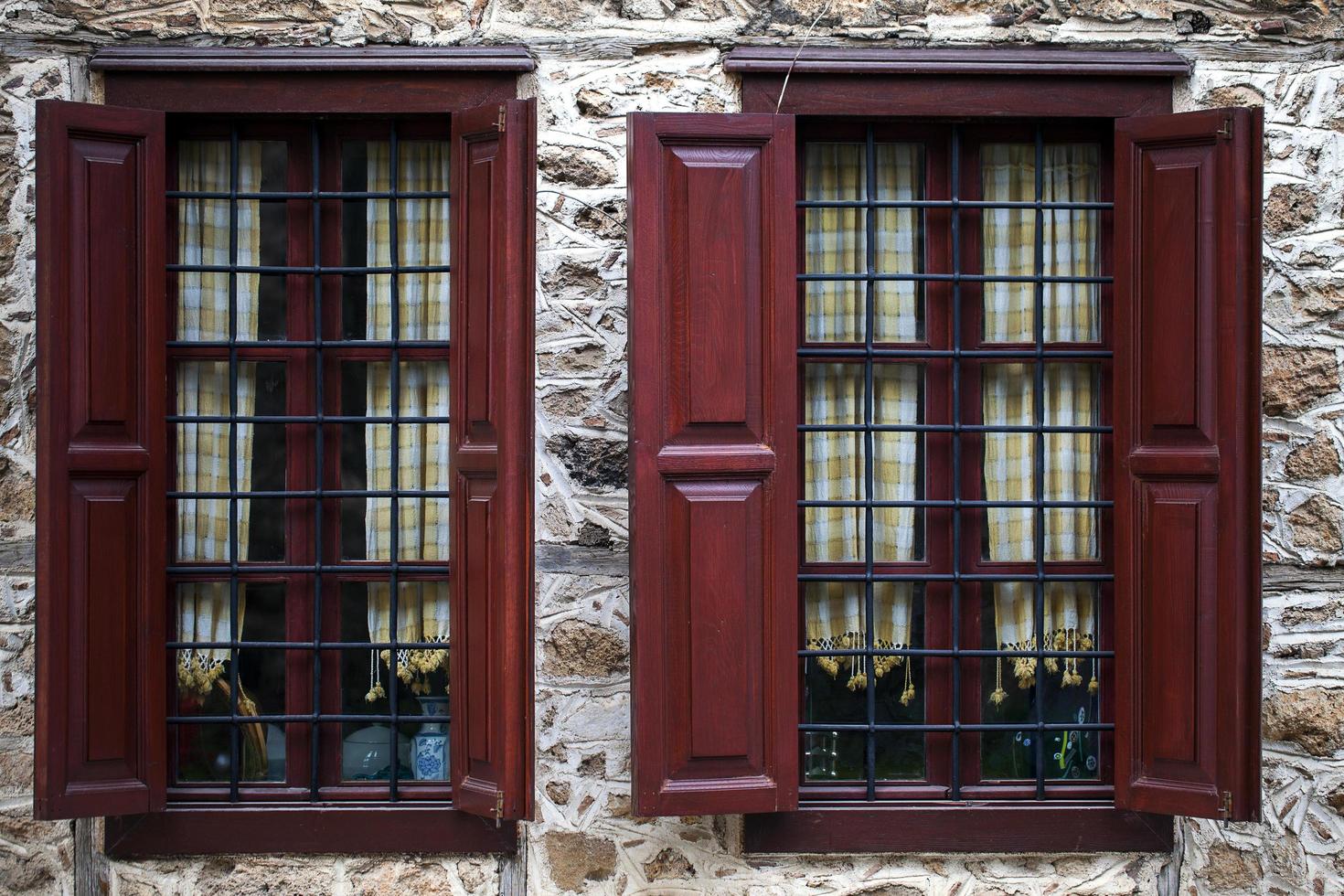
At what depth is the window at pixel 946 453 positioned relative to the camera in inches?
112

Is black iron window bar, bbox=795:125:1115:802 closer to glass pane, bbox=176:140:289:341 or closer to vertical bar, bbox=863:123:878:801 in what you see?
vertical bar, bbox=863:123:878:801

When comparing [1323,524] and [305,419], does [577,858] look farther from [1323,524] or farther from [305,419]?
[1323,524]

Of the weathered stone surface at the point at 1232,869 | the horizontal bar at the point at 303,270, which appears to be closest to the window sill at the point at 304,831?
the horizontal bar at the point at 303,270

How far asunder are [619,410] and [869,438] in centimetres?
80

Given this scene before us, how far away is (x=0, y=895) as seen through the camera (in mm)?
3121

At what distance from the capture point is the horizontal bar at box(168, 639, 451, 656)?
3207 millimetres

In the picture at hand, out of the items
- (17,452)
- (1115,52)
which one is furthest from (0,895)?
(1115,52)

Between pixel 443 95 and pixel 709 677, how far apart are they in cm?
192

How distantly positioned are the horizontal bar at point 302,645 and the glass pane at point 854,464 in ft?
4.14

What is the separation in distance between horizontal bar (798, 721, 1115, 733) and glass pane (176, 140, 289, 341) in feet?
7.13

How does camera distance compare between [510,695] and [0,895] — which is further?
[0,895]

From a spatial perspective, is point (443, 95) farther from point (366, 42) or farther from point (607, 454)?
point (607, 454)

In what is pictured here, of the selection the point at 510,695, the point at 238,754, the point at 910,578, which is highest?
the point at 910,578

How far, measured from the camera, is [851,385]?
3.25m
